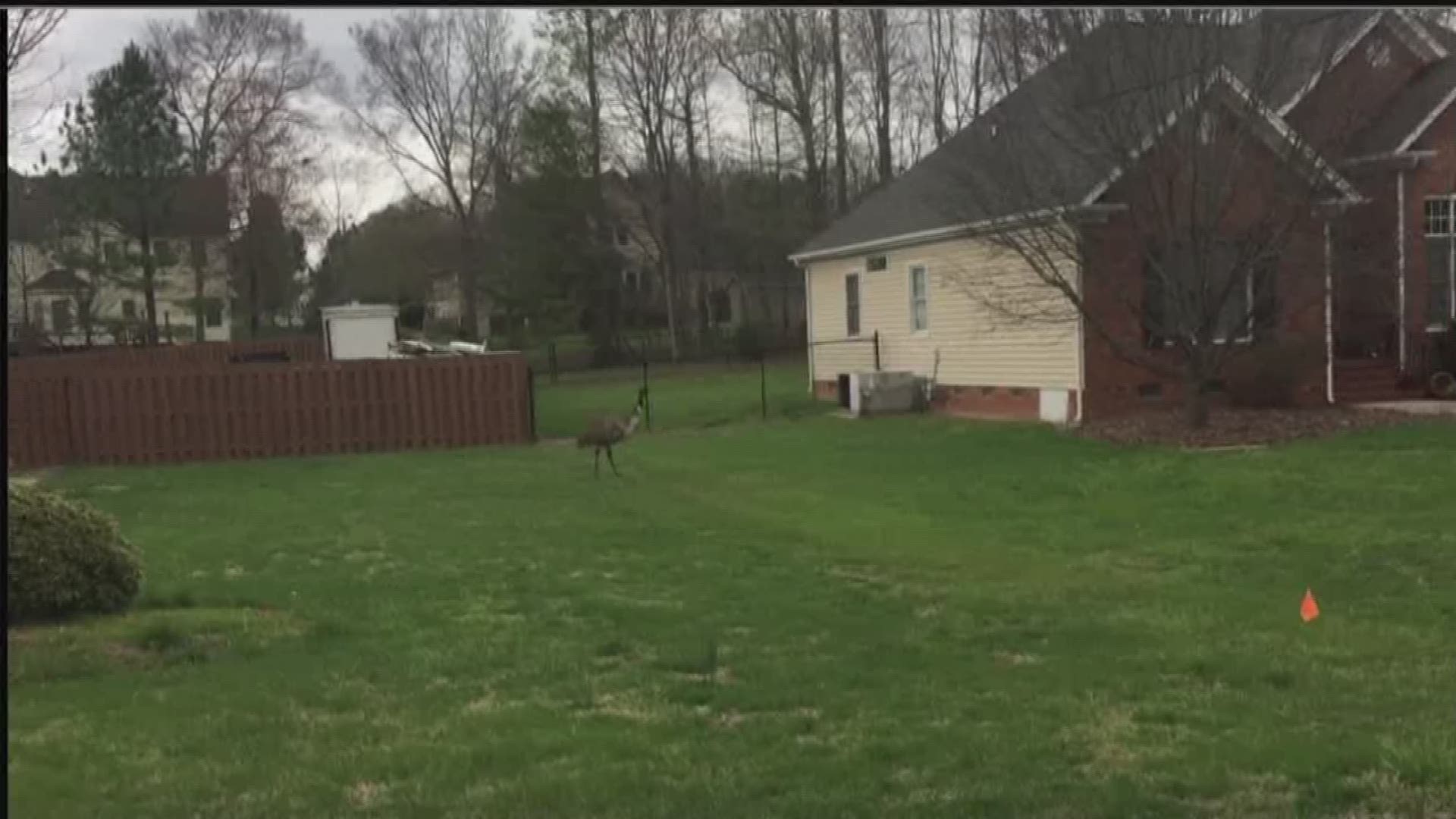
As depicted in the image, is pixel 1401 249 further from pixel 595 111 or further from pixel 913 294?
pixel 595 111

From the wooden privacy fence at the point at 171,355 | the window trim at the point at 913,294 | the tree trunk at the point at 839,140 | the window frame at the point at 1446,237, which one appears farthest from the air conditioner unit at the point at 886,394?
the tree trunk at the point at 839,140

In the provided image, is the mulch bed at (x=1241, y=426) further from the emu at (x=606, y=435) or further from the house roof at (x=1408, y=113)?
the emu at (x=606, y=435)

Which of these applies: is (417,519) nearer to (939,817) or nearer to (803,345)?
(939,817)

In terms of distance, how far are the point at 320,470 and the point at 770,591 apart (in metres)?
11.2

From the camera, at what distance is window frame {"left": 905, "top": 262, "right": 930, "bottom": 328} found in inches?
897

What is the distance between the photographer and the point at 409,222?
57750 mm

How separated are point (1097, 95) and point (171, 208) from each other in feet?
91.8

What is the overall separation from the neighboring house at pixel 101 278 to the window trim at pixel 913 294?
1873 cm

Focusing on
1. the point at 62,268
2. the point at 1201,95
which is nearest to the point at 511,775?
the point at 1201,95

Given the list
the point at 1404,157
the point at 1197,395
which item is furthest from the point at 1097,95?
the point at 1404,157

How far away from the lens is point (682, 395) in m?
30.9

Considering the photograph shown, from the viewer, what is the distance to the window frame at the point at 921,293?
22781 millimetres

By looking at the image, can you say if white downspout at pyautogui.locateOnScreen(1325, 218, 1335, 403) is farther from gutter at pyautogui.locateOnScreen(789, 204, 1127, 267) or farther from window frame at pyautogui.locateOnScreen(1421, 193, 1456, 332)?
gutter at pyautogui.locateOnScreen(789, 204, 1127, 267)

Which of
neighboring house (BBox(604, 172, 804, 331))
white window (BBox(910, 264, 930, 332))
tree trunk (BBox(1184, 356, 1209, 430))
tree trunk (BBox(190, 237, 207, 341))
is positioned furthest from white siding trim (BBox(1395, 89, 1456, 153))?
tree trunk (BBox(190, 237, 207, 341))
